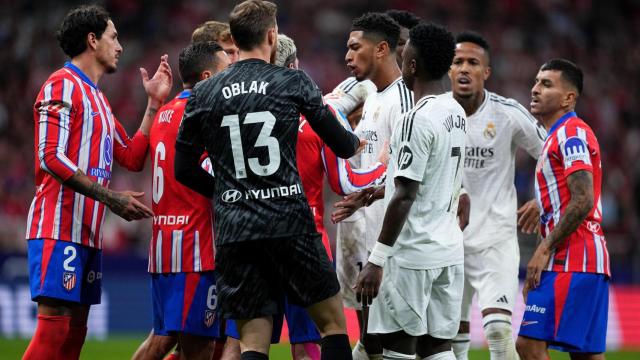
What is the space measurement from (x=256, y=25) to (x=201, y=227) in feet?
5.54

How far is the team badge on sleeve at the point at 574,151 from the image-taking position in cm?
666

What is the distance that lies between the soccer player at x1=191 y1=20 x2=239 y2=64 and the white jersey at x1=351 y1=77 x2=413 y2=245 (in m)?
1.22

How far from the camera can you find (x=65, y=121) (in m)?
6.57

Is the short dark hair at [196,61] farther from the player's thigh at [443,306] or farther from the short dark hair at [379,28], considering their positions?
the player's thigh at [443,306]

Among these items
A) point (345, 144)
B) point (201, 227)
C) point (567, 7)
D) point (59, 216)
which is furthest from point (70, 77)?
point (567, 7)

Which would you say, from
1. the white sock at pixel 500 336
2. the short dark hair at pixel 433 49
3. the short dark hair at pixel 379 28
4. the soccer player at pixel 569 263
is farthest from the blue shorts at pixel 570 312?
the short dark hair at pixel 379 28

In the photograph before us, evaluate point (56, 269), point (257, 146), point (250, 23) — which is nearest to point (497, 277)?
point (257, 146)

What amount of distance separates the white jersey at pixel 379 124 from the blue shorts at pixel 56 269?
215 centimetres

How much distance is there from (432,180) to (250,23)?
1517mm

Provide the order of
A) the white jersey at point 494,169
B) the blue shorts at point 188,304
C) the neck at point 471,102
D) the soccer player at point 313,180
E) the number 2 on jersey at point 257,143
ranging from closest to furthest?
the number 2 on jersey at point 257,143, the blue shorts at point 188,304, the soccer player at point 313,180, the white jersey at point 494,169, the neck at point 471,102

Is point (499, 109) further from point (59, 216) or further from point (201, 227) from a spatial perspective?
point (59, 216)

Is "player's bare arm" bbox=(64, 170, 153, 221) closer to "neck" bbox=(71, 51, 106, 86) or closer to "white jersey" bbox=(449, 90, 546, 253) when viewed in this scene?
"neck" bbox=(71, 51, 106, 86)

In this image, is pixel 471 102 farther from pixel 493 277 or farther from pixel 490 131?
pixel 493 277

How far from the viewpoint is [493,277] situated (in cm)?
831
